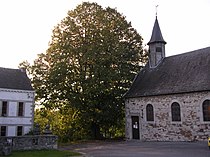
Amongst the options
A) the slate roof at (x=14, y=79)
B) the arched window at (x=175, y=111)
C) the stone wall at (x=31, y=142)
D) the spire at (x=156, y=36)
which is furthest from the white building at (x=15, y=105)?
the arched window at (x=175, y=111)

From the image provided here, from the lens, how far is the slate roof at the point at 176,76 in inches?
850

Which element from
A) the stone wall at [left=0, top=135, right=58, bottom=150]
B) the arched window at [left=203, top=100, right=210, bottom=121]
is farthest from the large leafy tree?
the arched window at [left=203, top=100, right=210, bottom=121]

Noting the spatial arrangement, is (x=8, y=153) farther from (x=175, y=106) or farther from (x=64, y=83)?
(x=175, y=106)

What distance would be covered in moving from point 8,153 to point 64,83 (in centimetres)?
1137

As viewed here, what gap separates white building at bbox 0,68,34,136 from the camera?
25984 millimetres

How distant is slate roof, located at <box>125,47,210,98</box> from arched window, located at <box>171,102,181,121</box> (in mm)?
1205

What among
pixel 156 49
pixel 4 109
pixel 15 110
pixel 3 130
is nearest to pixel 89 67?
pixel 156 49

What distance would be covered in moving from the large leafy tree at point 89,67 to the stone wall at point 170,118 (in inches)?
102

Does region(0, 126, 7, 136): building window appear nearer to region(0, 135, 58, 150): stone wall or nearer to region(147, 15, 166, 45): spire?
region(0, 135, 58, 150): stone wall

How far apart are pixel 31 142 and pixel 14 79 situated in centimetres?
1186

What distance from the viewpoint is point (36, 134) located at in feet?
66.5

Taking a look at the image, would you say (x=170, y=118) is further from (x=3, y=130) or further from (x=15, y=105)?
(x=3, y=130)

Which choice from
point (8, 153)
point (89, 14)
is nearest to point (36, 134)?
point (8, 153)

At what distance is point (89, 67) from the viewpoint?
27125 mm
